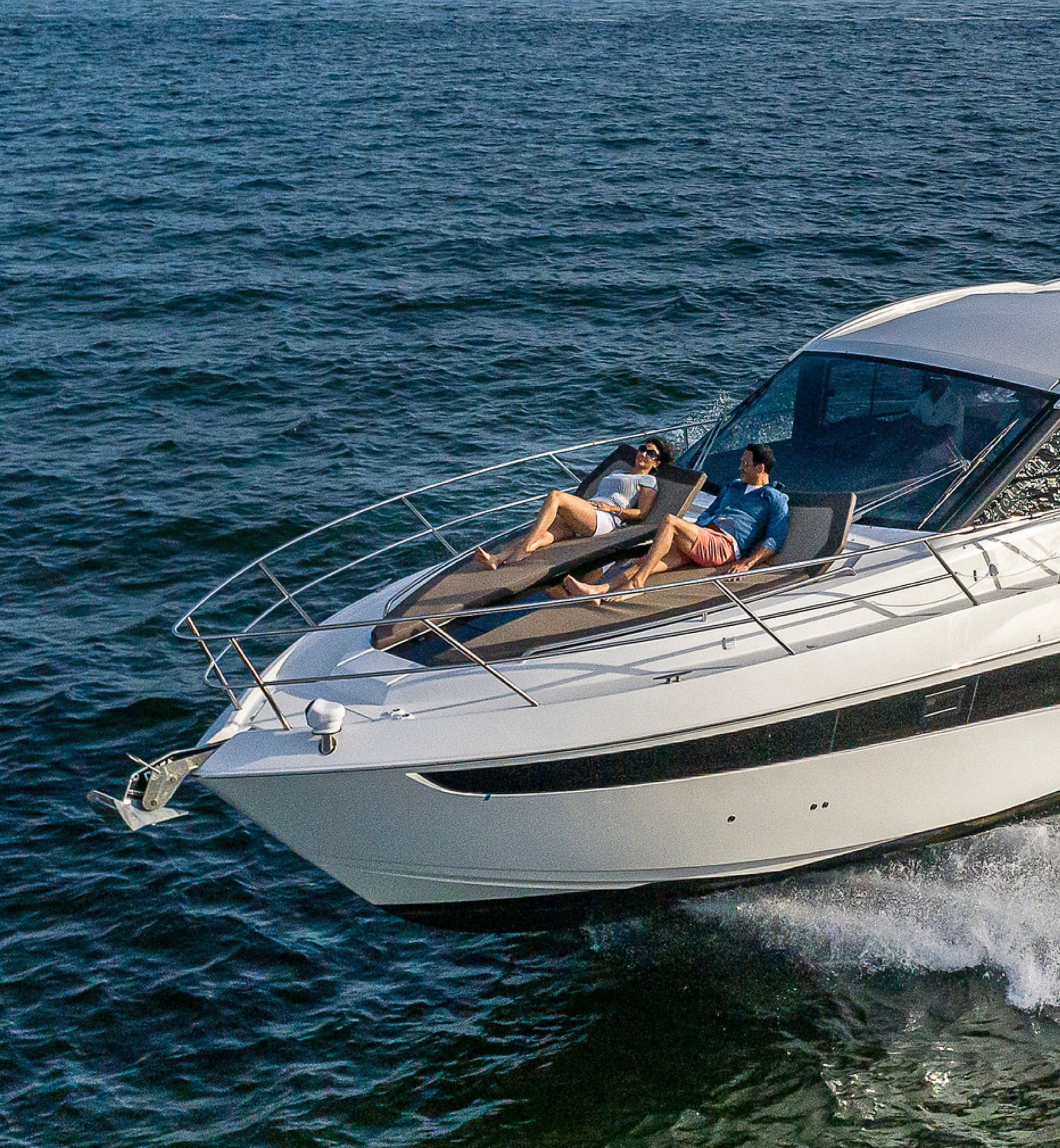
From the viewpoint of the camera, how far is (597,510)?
8992mm

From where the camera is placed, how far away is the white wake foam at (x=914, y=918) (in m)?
8.89

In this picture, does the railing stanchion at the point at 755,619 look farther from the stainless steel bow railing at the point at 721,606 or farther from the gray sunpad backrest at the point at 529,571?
the gray sunpad backrest at the point at 529,571

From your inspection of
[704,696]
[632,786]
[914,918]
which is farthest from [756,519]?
[914,918]

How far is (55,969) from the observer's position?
369 inches

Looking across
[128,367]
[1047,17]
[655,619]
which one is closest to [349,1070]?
[655,619]

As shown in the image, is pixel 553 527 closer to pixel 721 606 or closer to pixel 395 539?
pixel 721 606

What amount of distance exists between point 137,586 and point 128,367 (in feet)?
19.6

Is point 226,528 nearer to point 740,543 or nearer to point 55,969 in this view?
point 55,969

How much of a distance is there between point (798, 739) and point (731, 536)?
1399 millimetres

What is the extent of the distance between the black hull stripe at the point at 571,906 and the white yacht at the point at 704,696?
2 centimetres

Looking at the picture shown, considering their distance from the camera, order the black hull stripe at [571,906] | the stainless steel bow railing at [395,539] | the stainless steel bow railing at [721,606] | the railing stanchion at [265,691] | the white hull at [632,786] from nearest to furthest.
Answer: the white hull at [632,786]
the railing stanchion at [265,691]
the stainless steel bow railing at [721,606]
the black hull stripe at [571,906]
the stainless steel bow railing at [395,539]

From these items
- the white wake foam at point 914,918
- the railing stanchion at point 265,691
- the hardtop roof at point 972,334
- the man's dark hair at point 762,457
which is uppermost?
the hardtop roof at point 972,334

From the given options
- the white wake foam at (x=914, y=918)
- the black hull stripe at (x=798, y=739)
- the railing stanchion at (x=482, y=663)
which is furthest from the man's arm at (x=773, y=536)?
the white wake foam at (x=914, y=918)

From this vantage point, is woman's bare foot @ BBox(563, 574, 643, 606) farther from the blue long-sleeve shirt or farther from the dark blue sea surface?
the dark blue sea surface
